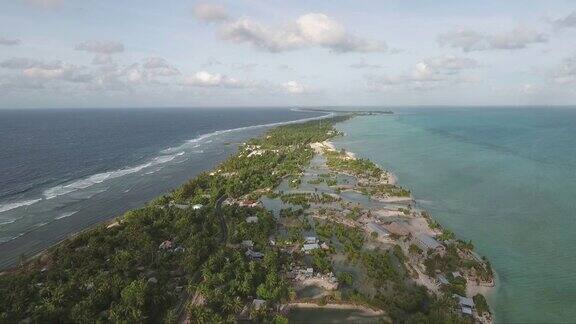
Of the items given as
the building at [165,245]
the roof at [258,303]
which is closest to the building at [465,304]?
the roof at [258,303]

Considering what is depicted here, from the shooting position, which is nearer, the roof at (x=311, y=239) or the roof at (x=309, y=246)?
the roof at (x=309, y=246)

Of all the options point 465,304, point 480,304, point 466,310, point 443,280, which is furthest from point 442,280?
point 466,310

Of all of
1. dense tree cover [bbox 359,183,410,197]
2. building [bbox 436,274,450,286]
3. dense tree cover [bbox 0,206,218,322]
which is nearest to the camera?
dense tree cover [bbox 0,206,218,322]

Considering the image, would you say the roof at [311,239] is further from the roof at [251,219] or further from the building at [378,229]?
the roof at [251,219]

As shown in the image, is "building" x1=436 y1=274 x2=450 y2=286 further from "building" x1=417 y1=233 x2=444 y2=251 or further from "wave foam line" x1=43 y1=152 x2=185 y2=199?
"wave foam line" x1=43 y1=152 x2=185 y2=199

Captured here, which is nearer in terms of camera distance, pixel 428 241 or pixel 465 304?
pixel 465 304

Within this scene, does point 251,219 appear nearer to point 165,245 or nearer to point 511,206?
point 165,245

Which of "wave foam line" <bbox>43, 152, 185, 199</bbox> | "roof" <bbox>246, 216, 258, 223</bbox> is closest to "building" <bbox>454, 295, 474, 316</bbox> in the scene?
"roof" <bbox>246, 216, 258, 223</bbox>
